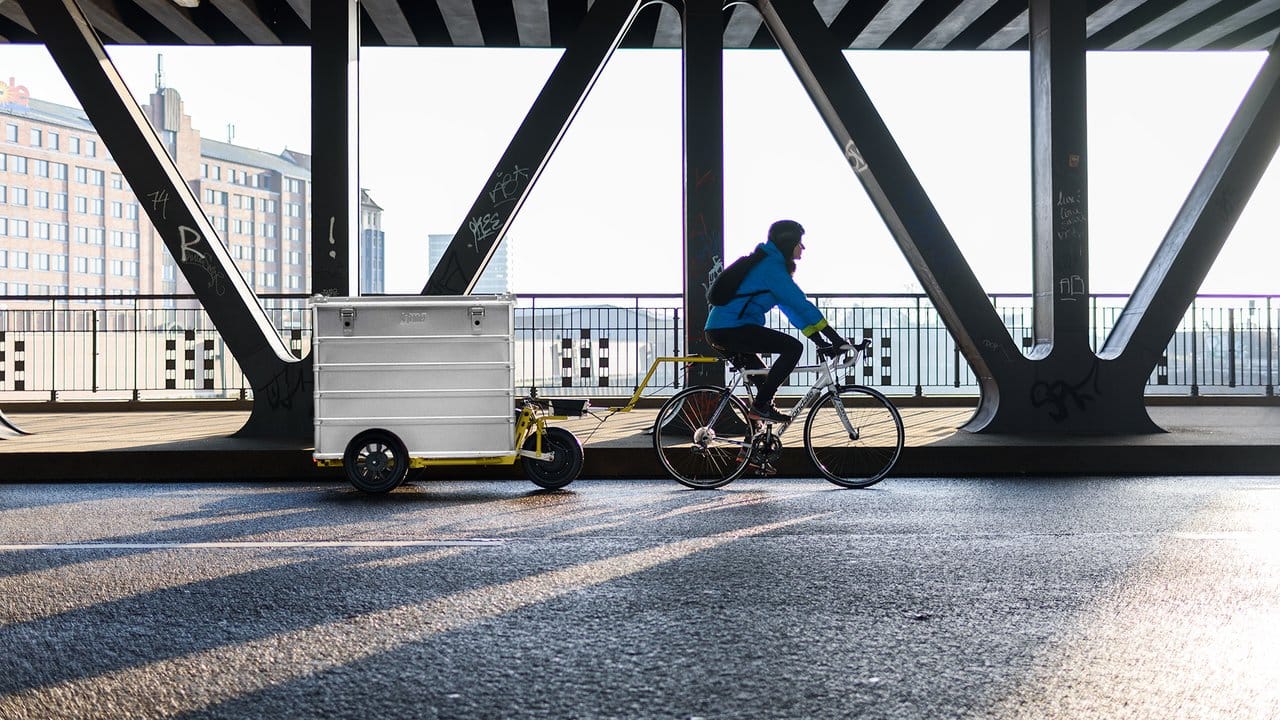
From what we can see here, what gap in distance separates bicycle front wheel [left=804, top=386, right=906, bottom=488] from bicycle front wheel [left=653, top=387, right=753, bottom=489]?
1.77 feet

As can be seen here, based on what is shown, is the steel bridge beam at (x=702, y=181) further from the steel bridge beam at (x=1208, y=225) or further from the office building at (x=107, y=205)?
the office building at (x=107, y=205)

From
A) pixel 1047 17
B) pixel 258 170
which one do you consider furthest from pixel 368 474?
pixel 258 170

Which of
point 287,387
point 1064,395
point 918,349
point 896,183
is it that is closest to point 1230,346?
point 918,349

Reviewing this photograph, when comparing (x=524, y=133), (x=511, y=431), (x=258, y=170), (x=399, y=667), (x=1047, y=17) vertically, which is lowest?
(x=399, y=667)

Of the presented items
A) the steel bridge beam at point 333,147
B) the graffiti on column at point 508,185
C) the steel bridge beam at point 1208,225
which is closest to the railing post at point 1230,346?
the steel bridge beam at point 1208,225

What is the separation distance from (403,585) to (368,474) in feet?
11.2

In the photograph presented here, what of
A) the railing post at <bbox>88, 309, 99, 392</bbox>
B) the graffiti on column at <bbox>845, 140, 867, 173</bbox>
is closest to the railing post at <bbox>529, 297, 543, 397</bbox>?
the graffiti on column at <bbox>845, 140, 867, 173</bbox>

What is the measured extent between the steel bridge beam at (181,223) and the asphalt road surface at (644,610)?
135 inches

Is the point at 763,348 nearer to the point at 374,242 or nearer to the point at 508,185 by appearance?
the point at 508,185

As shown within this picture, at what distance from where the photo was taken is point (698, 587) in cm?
439

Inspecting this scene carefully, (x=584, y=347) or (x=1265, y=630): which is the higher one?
(x=584, y=347)

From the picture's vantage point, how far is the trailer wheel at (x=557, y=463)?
7.80 m

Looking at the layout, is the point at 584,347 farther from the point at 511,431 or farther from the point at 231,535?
the point at 231,535

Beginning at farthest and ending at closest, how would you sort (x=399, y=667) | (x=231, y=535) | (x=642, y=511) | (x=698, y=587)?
(x=642, y=511)
(x=231, y=535)
(x=698, y=587)
(x=399, y=667)
